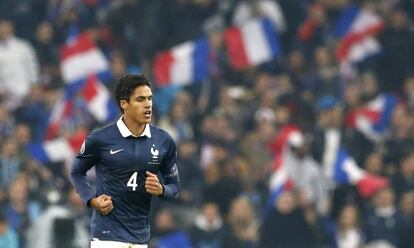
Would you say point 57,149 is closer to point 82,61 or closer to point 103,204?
point 82,61

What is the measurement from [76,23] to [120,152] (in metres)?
11.2

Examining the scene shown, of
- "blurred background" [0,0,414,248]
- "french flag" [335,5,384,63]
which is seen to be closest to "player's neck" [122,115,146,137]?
"blurred background" [0,0,414,248]

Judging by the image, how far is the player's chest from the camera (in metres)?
9.41

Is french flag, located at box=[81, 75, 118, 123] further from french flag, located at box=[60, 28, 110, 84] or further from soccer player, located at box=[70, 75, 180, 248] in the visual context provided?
soccer player, located at box=[70, 75, 180, 248]

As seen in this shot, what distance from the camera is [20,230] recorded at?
15.8 meters

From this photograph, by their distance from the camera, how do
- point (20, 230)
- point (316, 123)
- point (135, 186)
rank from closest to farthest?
point (135, 186) → point (20, 230) → point (316, 123)

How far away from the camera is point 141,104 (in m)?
9.30

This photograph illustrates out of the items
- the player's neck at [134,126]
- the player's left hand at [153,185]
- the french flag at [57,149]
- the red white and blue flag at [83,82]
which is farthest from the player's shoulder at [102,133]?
the red white and blue flag at [83,82]

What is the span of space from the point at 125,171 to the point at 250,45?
10.9 meters

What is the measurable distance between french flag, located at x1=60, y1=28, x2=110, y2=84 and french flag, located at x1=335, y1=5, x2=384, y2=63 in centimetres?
358

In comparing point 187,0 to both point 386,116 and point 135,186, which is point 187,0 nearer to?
point 386,116

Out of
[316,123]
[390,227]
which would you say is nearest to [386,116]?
[316,123]

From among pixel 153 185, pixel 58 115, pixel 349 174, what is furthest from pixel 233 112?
pixel 153 185

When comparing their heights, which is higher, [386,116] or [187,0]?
[187,0]
